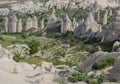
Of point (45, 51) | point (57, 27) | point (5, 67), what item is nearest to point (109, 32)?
point (45, 51)

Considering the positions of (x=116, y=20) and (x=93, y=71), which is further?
(x=116, y=20)

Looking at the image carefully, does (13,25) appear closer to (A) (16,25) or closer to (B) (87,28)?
(A) (16,25)

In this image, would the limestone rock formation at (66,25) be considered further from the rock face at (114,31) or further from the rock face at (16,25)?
the rock face at (114,31)

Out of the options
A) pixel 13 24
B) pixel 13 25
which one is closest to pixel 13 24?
pixel 13 24

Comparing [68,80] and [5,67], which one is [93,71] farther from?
[5,67]

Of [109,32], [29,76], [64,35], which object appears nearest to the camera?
[29,76]

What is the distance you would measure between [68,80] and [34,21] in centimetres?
9031

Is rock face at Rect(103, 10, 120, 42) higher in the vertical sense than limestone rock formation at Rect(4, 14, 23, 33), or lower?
higher

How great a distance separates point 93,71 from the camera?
40.5 m

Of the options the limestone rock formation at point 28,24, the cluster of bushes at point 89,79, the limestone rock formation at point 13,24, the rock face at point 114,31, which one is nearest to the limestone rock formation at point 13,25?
the limestone rock formation at point 13,24

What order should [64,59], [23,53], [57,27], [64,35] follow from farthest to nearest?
[57,27]
[64,35]
[23,53]
[64,59]

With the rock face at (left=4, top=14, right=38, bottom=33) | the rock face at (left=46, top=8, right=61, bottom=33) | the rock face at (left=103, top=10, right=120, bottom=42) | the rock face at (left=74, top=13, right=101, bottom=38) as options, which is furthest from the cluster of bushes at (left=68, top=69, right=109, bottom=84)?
the rock face at (left=4, top=14, right=38, bottom=33)

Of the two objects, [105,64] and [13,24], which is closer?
[105,64]

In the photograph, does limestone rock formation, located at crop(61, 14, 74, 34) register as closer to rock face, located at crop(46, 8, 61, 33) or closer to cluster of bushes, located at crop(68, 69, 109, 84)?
rock face, located at crop(46, 8, 61, 33)
